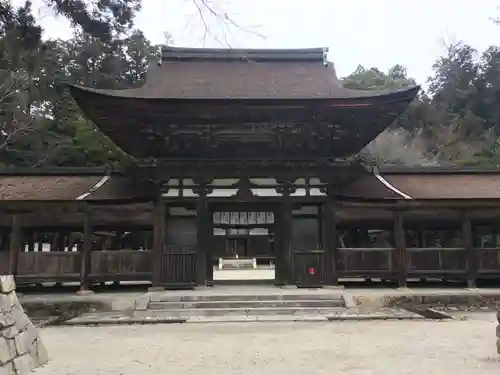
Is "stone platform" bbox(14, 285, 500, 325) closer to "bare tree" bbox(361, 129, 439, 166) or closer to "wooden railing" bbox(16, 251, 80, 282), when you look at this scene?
"wooden railing" bbox(16, 251, 80, 282)

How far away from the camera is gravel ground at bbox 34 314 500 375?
5.43 meters

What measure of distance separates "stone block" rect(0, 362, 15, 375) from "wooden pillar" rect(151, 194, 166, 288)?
714cm

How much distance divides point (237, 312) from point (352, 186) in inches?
226

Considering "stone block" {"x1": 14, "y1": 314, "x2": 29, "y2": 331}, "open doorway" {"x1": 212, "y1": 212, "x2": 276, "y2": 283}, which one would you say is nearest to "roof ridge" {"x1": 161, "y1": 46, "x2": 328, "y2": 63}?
"open doorway" {"x1": 212, "y1": 212, "x2": 276, "y2": 283}

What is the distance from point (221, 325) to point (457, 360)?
14.5ft

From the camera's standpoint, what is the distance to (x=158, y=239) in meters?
12.5

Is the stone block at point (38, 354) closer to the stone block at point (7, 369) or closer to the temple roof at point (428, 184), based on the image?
the stone block at point (7, 369)

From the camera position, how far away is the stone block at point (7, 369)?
16.2 feet

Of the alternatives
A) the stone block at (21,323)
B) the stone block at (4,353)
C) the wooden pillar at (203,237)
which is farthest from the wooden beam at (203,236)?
the stone block at (4,353)

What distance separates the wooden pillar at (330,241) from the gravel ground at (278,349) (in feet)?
11.2

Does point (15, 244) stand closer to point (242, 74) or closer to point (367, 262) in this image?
point (242, 74)

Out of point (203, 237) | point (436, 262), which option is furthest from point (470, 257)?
point (203, 237)

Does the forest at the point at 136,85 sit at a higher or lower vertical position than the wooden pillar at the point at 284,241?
higher

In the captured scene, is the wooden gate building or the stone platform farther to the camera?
the wooden gate building
